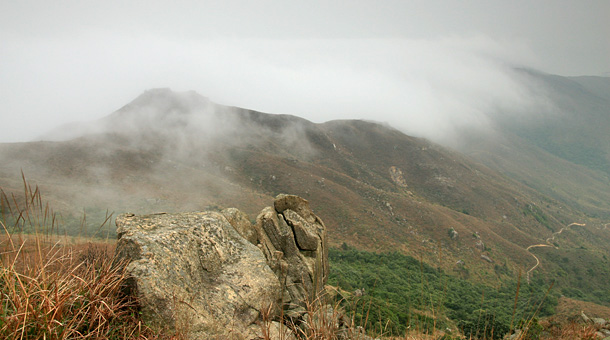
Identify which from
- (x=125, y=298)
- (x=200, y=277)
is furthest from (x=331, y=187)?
(x=125, y=298)

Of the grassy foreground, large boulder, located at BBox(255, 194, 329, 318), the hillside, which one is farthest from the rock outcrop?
the hillside

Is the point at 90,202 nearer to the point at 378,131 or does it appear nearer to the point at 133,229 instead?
the point at 133,229

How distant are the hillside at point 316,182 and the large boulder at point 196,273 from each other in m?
29.5

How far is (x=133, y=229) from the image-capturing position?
19.6ft

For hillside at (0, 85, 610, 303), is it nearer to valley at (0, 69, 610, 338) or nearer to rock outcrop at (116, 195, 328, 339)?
valley at (0, 69, 610, 338)

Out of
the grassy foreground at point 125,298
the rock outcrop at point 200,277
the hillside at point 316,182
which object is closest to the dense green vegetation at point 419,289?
the grassy foreground at point 125,298

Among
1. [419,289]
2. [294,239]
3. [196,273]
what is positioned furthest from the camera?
[419,289]

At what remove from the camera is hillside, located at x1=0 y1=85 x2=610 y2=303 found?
1847 inches

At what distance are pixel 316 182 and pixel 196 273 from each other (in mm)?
57472

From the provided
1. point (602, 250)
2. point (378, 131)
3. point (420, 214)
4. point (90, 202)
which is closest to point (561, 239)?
point (602, 250)

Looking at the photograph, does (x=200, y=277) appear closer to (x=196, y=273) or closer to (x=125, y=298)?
(x=196, y=273)

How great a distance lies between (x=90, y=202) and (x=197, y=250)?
4237cm

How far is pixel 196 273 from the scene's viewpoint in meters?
5.91

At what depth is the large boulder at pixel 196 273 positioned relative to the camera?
4660mm
